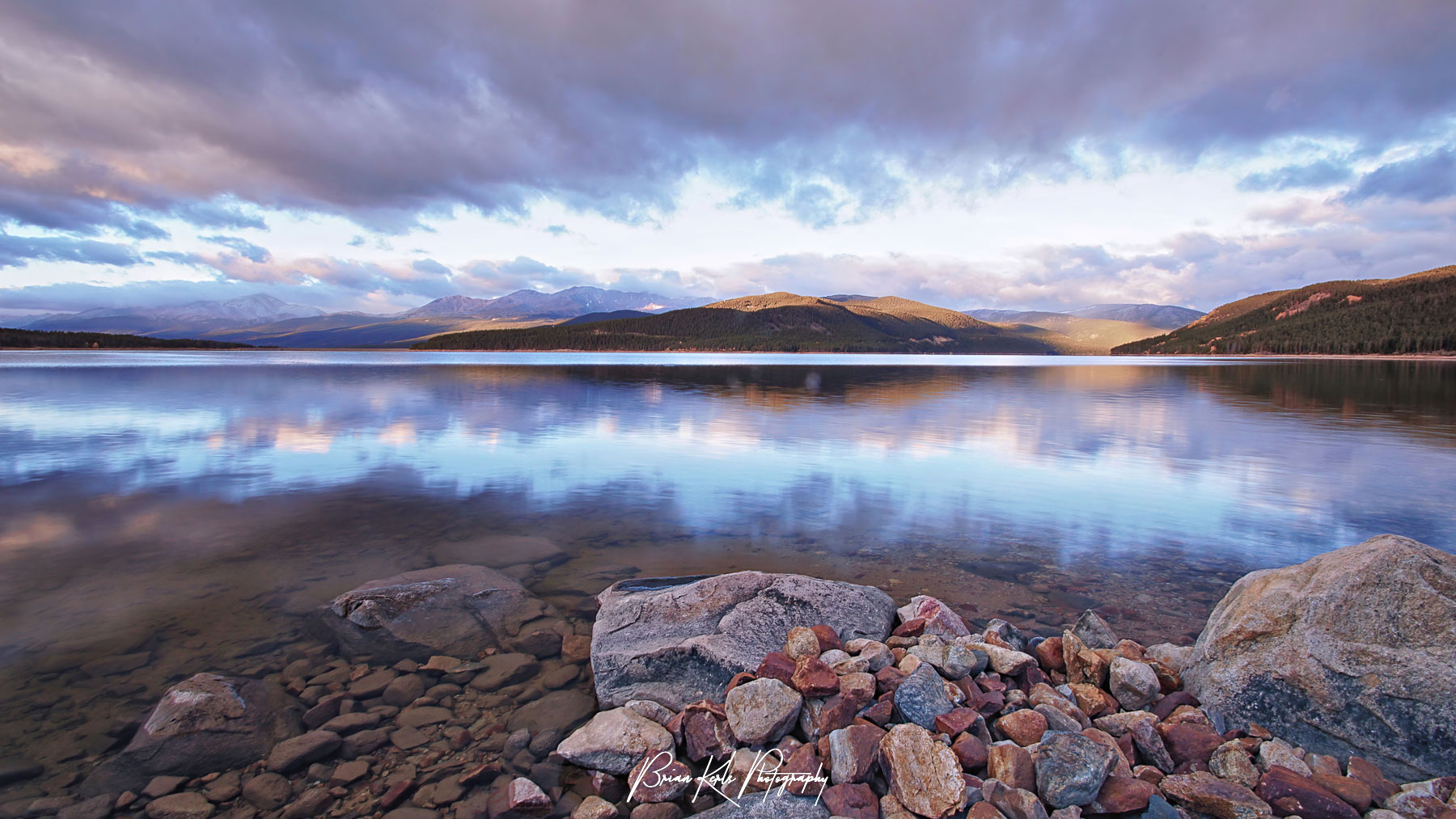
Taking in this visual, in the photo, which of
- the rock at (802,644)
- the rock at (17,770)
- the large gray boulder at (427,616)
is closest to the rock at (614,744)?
the rock at (802,644)

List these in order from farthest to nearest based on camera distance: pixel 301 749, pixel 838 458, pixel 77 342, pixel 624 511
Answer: pixel 77 342
pixel 838 458
pixel 624 511
pixel 301 749

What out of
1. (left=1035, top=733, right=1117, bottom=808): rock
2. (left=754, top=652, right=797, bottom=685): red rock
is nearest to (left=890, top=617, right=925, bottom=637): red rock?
(left=754, top=652, right=797, bottom=685): red rock

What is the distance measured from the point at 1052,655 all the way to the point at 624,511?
870cm

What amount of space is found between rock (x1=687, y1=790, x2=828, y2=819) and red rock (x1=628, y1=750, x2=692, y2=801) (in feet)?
0.62

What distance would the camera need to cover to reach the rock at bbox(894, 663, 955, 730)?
5566mm

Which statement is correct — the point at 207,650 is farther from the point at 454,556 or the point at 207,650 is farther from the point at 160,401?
the point at 160,401

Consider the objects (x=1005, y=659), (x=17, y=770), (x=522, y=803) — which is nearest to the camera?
(x=522, y=803)

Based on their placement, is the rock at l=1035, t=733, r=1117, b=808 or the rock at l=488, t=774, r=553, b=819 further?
the rock at l=488, t=774, r=553, b=819

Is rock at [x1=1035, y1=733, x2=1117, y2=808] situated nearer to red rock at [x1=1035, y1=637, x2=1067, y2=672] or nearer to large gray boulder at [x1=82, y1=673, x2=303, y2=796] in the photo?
red rock at [x1=1035, y1=637, x2=1067, y2=672]

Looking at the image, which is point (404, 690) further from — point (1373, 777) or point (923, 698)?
point (1373, 777)

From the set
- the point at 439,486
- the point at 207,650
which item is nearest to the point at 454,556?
the point at 207,650

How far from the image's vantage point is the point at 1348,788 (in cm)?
474

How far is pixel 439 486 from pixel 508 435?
865 centimetres

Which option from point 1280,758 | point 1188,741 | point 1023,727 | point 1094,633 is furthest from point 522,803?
point 1094,633
